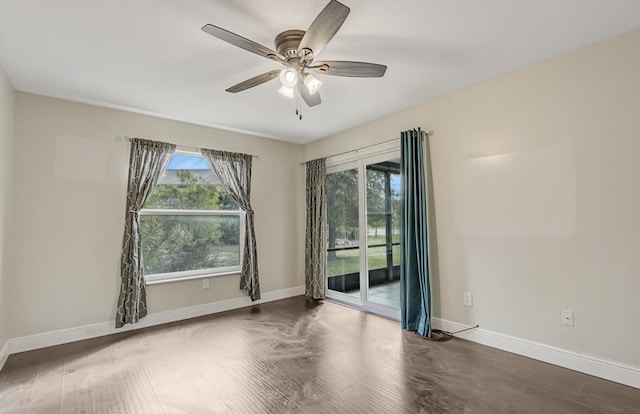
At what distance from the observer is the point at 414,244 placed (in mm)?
3498

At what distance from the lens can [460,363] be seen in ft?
8.72

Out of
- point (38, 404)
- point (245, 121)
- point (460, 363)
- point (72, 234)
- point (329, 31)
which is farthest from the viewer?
point (245, 121)

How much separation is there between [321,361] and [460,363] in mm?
1206

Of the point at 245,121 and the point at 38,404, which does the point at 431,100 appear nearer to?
the point at 245,121

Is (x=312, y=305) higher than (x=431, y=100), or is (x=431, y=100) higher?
(x=431, y=100)

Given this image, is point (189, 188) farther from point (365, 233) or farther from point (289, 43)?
point (289, 43)

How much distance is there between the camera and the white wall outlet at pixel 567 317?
2.54m

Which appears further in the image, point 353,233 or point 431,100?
point 353,233

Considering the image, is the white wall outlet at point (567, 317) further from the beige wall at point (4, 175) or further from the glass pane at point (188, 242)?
the beige wall at point (4, 175)

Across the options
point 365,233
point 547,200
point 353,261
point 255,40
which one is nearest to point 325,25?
point 255,40

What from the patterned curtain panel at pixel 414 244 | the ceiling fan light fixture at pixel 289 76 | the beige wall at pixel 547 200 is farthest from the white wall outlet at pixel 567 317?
the ceiling fan light fixture at pixel 289 76

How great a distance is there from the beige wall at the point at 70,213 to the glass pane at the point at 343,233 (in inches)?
80.1

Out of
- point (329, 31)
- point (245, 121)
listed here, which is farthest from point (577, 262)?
point (245, 121)

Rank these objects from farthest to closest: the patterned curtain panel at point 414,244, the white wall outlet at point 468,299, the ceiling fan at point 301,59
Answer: the patterned curtain panel at point 414,244, the white wall outlet at point 468,299, the ceiling fan at point 301,59
